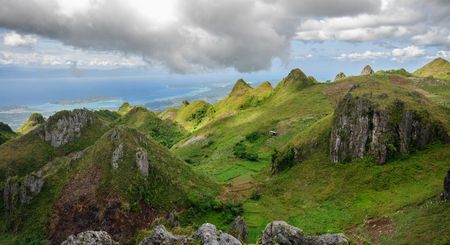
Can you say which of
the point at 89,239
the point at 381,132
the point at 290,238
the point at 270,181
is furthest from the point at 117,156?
the point at 381,132

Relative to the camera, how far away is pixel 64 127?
93.1 meters

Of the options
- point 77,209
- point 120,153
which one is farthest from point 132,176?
point 77,209

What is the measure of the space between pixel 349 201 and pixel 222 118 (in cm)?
9736

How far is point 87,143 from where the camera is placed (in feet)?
308

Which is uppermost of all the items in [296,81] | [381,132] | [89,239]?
[296,81]

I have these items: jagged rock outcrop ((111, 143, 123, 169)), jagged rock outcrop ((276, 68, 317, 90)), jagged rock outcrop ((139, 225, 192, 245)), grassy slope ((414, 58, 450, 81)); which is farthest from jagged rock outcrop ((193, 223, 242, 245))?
grassy slope ((414, 58, 450, 81))

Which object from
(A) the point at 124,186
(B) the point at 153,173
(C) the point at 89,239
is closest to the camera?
(C) the point at 89,239

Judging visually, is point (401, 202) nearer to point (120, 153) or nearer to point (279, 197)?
point (279, 197)

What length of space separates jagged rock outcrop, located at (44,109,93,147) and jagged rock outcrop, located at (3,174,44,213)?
2218 cm

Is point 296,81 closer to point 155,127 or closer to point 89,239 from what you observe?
point 155,127

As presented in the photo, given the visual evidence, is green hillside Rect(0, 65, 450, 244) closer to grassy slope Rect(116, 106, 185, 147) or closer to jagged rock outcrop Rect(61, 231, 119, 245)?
jagged rock outcrop Rect(61, 231, 119, 245)

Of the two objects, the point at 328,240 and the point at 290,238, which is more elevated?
the point at 290,238

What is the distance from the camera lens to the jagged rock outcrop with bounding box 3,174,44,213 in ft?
221

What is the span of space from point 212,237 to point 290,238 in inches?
267
